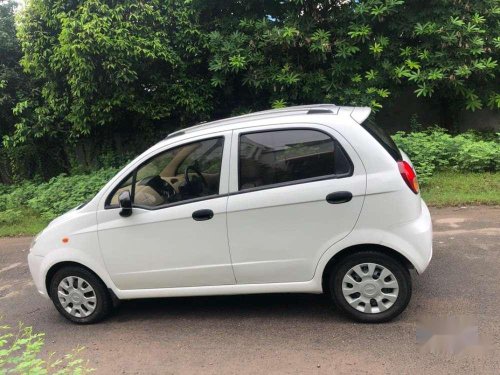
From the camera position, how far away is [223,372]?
3.45m

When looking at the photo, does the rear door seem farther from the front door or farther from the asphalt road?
the asphalt road

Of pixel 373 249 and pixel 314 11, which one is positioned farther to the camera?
pixel 314 11

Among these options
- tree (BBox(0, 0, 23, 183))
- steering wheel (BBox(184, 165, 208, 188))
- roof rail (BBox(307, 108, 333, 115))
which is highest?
tree (BBox(0, 0, 23, 183))

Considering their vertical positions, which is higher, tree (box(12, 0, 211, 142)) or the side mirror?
tree (box(12, 0, 211, 142))

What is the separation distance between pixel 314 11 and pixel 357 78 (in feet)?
5.06

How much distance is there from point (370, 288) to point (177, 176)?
1.87m

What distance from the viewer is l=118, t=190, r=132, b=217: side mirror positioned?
13.3ft

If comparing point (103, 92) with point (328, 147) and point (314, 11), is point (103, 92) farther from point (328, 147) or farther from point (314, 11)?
point (328, 147)

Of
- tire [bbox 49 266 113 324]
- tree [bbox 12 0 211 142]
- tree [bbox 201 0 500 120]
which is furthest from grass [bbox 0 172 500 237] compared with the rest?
tire [bbox 49 266 113 324]

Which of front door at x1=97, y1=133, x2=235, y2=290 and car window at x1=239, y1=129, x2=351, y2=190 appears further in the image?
front door at x1=97, y1=133, x2=235, y2=290

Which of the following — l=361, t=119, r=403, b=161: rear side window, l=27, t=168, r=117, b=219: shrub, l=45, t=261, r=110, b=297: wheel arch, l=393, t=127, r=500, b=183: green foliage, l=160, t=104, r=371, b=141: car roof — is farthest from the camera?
l=27, t=168, r=117, b=219: shrub

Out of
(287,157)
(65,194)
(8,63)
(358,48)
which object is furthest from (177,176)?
(8,63)


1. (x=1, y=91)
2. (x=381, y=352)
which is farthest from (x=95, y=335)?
(x=1, y=91)

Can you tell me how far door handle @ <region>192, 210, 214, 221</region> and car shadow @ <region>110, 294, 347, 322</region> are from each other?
996mm
